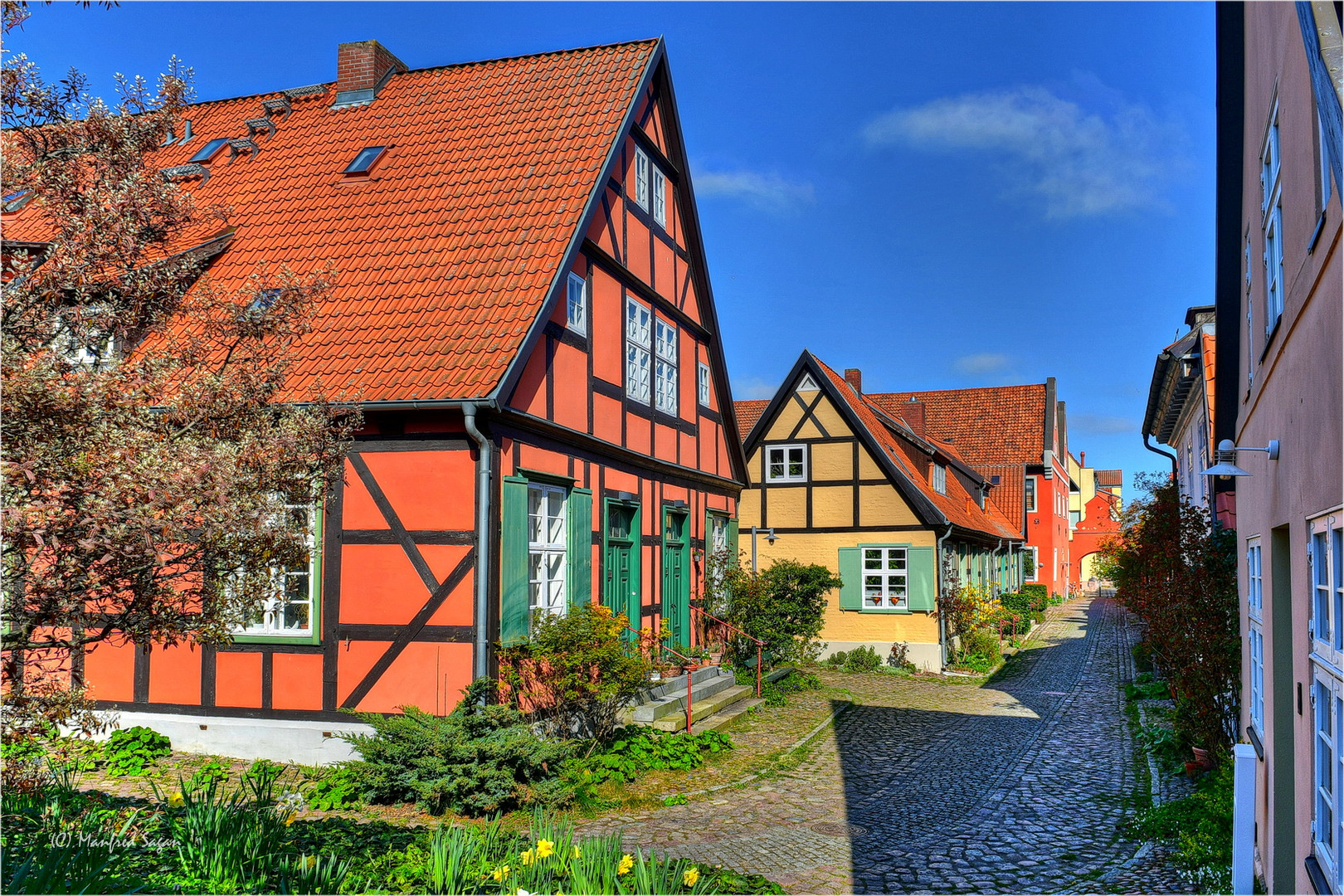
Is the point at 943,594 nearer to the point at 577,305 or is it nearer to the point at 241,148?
the point at 577,305

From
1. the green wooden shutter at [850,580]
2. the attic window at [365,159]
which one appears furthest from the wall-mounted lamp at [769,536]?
the attic window at [365,159]

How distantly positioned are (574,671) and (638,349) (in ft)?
18.0

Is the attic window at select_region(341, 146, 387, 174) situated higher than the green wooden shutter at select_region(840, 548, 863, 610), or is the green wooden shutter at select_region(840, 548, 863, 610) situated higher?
the attic window at select_region(341, 146, 387, 174)

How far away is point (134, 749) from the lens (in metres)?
9.79

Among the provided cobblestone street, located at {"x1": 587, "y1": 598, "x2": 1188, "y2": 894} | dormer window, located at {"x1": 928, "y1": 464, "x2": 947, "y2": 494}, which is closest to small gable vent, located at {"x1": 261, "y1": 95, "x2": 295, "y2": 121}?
cobblestone street, located at {"x1": 587, "y1": 598, "x2": 1188, "y2": 894}

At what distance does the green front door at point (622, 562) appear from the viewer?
12984 millimetres

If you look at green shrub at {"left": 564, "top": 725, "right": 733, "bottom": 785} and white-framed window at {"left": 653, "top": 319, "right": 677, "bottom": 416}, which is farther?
white-framed window at {"left": 653, "top": 319, "right": 677, "bottom": 416}

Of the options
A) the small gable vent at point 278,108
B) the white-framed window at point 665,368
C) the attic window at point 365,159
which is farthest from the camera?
the small gable vent at point 278,108

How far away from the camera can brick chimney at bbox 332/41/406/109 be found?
14.9m

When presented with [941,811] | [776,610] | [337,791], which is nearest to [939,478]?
[776,610]

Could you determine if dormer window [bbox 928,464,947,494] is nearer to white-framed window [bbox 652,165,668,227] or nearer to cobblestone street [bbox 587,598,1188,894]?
cobblestone street [bbox 587,598,1188,894]

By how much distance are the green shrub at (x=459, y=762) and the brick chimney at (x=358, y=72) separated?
32.9ft

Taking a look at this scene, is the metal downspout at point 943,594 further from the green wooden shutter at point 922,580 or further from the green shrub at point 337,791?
the green shrub at point 337,791

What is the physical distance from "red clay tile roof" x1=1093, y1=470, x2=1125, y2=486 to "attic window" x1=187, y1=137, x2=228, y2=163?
96.9 m
